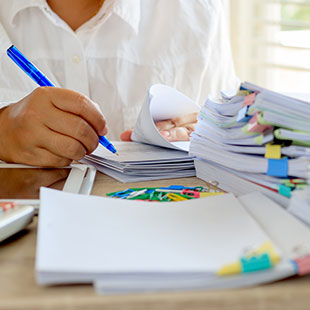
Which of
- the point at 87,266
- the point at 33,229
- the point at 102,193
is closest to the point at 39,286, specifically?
the point at 87,266

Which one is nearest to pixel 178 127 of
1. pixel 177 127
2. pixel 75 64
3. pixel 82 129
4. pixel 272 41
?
pixel 177 127

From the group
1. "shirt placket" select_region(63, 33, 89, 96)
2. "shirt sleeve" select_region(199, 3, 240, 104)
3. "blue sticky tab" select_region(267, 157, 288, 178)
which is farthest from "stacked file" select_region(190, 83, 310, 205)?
"shirt sleeve" select_region(199, 3, 240, 104)

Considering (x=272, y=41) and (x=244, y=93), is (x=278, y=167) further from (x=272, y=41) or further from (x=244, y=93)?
(x=272, y=41)

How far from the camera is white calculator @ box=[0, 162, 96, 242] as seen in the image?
460mm

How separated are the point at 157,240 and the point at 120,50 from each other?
38.1 inches

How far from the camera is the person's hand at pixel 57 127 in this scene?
2.30ft

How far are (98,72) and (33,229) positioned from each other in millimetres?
839

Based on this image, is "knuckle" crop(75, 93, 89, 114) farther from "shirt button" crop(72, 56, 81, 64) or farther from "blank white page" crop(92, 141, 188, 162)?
"shirt button" crop(72, 56, 81, 64)

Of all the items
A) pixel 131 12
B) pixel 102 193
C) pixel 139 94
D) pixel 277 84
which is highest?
pixel 131 12

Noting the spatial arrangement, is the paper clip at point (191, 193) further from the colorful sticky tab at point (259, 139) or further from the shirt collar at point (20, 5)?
the shirt collar at point (20, 5)

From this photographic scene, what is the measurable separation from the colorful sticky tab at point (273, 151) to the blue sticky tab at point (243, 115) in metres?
0.05

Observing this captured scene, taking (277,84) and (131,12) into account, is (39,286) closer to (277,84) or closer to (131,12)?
(131,12)

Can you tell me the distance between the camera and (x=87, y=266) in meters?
0.35

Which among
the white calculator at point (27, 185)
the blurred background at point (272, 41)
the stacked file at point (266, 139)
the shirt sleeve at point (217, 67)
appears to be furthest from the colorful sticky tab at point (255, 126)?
the blurred background at point (272, 41)
